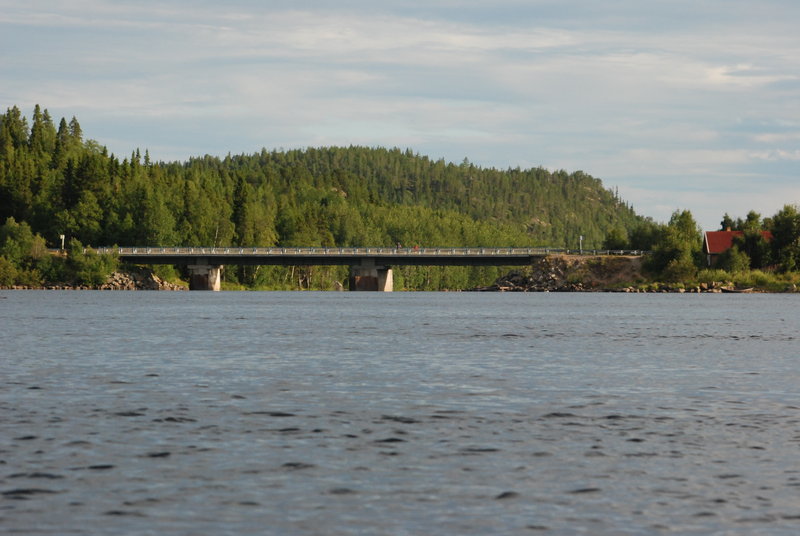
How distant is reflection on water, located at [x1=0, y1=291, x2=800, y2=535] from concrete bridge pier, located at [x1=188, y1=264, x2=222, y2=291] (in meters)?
149

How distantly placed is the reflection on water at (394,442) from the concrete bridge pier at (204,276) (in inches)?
5877

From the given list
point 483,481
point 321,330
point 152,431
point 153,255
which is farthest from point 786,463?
point 153,255

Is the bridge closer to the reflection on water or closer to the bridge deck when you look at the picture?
the bridge deck

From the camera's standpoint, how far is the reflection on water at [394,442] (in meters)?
15.5

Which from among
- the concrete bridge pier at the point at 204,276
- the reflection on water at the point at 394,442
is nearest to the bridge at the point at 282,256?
the concrete bridge pier at the point at 204,276

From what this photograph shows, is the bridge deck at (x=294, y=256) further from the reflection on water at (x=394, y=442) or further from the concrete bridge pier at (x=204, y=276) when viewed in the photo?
the reflection on water at (x=394, y=442)

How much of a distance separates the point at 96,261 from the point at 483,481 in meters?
177

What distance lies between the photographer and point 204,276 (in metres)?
196

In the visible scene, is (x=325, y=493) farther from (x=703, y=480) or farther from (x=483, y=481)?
(x=703, y=480)

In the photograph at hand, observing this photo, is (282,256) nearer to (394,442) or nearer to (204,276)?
(204,276)

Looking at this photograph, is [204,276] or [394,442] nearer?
[394,442]

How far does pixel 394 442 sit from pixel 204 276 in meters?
178

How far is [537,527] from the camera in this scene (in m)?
14.9

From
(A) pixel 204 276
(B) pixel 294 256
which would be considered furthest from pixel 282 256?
(A) pixel 204 276
